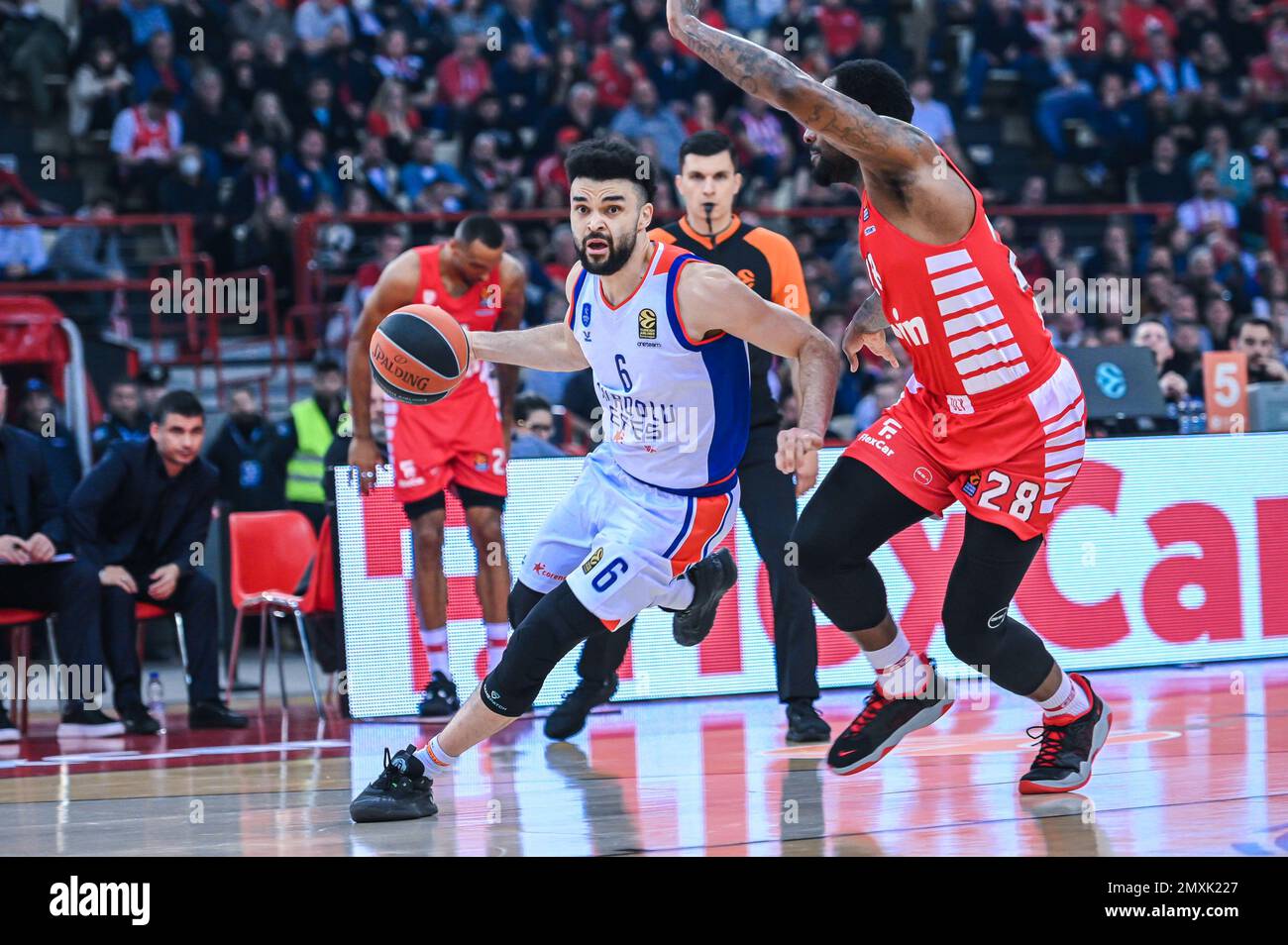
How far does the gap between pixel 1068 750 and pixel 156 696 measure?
637 centimetres

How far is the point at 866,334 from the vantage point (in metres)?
5.64

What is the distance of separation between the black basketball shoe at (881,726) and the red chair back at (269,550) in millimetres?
4754

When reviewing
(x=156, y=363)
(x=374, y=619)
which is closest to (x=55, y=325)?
(x=156, y=363)

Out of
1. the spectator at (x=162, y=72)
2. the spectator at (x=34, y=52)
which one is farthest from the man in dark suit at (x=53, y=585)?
the spectator at (x=34, y=52)

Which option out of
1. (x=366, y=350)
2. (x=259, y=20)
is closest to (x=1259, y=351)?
(x=366, y=350)

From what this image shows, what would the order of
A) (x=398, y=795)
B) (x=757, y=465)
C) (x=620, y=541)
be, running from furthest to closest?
(x=757, y=465), (x=620, y=541), (x=398, y=795)

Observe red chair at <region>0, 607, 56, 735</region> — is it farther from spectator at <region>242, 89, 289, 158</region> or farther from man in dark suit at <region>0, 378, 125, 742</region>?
spectator at <region>242, 89, 289, 158</region>

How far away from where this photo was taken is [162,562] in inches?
346

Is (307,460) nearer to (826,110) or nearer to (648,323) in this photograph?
(648,323)

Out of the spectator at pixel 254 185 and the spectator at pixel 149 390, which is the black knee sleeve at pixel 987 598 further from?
the spectator at pixel 254 185

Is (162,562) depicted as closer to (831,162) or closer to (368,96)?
(831,162)

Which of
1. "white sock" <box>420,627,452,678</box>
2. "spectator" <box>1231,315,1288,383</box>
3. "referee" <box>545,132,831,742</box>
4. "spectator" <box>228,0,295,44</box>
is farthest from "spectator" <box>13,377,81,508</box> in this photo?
"spectator" <box>1231,315,1288,383</box>

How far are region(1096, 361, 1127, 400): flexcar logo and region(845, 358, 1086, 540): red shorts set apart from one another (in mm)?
4955

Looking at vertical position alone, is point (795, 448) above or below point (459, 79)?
Result: below
